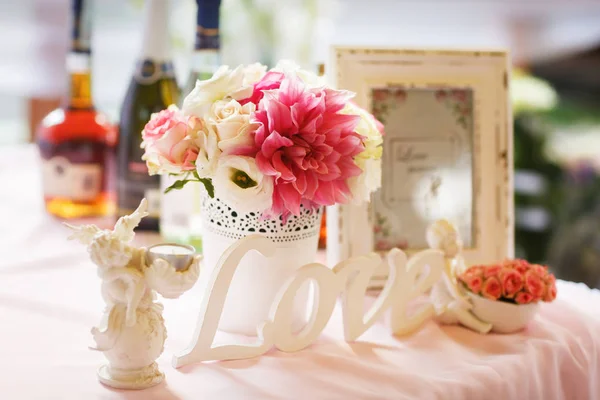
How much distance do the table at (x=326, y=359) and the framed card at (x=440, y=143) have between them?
15cm

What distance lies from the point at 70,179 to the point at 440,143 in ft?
2.24

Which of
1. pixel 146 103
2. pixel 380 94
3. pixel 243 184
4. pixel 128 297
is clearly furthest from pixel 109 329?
pixel 146 103

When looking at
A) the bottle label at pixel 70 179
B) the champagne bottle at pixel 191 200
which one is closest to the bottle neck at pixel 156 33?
the champagne bottle at pixel 191 200

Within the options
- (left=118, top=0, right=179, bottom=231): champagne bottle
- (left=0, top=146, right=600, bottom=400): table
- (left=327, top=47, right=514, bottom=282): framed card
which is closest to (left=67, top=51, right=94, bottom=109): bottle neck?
(left=118, top=0, right=179, bottom=231): champagne bottle

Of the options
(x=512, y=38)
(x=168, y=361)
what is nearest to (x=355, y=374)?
(x=168, y=361)

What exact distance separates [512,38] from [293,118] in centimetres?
416

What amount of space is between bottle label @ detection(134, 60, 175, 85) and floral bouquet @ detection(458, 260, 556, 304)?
0.66 m

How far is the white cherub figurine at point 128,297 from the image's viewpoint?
0.62 metres

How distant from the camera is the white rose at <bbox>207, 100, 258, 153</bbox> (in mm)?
703

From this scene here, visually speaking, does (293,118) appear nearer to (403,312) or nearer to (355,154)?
(355,154)

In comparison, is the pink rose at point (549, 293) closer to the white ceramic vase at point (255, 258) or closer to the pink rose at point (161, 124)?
the white ceramic vase at point (255, 258)

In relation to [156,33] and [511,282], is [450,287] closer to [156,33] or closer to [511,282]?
[511,282]

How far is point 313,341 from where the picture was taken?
78 cm

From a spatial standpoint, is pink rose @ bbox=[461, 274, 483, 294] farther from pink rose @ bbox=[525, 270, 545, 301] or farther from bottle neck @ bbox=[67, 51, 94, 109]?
bottle neck @ bbox=[67, 51, 94, 109]
